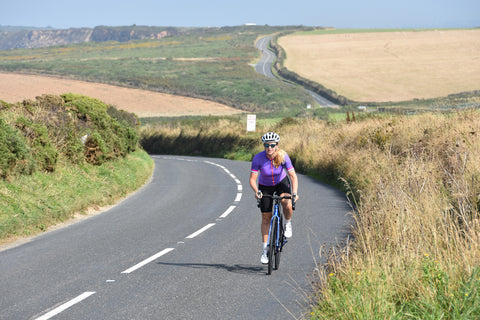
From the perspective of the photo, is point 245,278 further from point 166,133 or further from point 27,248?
point 166,133

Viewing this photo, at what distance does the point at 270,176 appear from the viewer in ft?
30.2

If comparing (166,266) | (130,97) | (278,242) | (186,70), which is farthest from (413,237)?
(186,70)

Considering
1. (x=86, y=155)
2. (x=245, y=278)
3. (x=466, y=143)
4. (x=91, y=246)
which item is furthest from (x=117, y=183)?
(x=245, y=278)

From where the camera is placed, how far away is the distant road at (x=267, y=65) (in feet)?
278

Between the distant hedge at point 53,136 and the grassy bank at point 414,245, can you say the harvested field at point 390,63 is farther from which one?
the grassy bank at point 414,245

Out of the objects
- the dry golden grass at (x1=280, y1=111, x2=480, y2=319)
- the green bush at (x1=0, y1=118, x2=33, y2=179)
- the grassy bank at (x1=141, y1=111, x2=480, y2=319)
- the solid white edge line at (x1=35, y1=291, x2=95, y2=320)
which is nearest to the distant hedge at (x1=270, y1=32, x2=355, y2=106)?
the grassy bank at (x1=141, y1=111, x2=480, y2=319)

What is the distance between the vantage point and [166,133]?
5391cm

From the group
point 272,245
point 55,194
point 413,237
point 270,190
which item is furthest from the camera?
point 55,194

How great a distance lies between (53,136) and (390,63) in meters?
93.8

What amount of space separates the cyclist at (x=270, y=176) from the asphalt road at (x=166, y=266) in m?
0.71

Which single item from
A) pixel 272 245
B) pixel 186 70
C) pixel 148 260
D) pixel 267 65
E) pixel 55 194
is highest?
pixel 267 65

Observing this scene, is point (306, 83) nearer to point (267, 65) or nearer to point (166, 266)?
point (267, 65)

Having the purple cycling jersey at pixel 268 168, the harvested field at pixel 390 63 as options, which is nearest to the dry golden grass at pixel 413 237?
the purple cycling jersey at pixel 268 168

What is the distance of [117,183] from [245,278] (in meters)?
12.0
